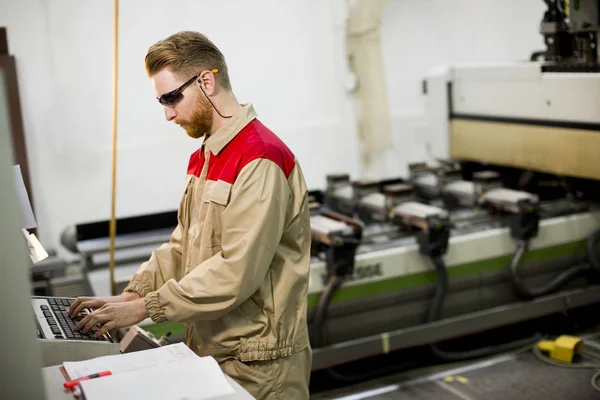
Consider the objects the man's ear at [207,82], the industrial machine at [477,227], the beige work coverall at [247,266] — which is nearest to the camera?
the beige work coverall at [247,266]

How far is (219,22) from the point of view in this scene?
4.71m

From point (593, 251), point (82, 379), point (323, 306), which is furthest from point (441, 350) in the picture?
point (82, 379)

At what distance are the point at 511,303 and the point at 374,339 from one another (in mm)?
1031

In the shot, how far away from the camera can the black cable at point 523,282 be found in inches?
166

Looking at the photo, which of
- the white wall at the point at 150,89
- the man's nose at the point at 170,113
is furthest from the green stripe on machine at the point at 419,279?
the man's nose at the point at 170,113

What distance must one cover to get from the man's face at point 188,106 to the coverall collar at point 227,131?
0.04 m

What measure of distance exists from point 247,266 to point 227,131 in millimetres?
406

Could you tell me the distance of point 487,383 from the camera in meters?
3.89

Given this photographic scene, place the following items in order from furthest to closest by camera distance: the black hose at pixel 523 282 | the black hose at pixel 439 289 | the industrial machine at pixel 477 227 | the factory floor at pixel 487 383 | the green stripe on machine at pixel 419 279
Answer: the black hose at pixel 523 282 → the black hose at pixel 439 289 → the industrial machine at pixel 477 227 → the factory floor at pixel 487 383 → the green stripe on machine at pixel 419 279

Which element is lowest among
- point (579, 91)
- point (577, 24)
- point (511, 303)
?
point (511, 303)

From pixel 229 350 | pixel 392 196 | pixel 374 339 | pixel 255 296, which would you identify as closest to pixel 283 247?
pixel 255 296

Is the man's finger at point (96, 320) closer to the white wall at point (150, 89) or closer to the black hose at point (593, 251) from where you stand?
the white wall at point (150, 89)

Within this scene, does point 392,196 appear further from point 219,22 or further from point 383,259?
point 219,22

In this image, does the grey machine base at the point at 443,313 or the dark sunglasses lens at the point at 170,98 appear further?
the grey machine base at the point at 443,313
